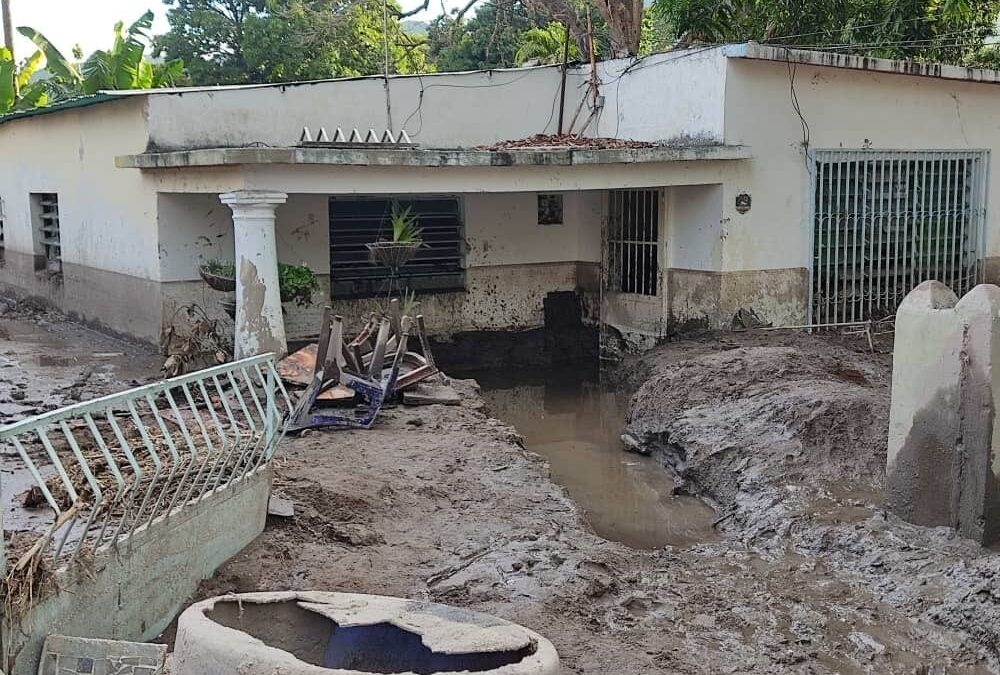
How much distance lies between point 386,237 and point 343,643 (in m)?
10.2

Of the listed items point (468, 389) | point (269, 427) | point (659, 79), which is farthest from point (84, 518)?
point (659, 79)

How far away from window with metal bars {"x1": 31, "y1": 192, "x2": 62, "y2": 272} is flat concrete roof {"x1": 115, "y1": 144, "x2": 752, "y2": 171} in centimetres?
416

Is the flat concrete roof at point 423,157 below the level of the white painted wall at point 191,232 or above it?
above

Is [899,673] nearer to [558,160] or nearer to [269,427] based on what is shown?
[269,427]

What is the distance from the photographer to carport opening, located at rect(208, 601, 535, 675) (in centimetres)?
368

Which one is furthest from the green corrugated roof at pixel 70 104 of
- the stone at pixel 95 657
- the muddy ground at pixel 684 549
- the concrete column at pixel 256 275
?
the stone at pixel 95 657

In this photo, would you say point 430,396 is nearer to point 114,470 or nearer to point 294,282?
point 294,282

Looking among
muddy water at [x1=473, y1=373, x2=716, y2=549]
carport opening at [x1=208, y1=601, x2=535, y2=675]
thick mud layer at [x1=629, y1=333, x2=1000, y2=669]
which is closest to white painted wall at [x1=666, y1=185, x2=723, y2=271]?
thick mud layer at [x1=629, y1=333, x2=1000, y2=669]

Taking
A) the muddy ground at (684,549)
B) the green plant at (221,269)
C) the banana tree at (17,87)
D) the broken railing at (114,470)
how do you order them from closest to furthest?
the broken railing at (114,470), the muddy ground at (684,549), the green plant at (221,269), the banana tree at (17,87)

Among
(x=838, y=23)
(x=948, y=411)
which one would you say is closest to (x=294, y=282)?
(x=948, y=411)

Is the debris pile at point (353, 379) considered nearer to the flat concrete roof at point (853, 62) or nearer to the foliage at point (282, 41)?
the flat concrete roof at point (853, 62)

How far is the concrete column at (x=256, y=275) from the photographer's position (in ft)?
33.7

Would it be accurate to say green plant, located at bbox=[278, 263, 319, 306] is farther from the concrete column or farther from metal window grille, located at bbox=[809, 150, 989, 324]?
metal window grille, located at bbox=[809, 150, 989, 324]

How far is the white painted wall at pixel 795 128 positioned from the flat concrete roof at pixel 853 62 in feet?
0.73
